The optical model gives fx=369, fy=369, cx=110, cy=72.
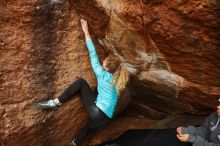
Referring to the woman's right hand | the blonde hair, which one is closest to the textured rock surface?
the woman's right hand

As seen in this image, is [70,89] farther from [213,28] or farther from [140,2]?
[213,28]

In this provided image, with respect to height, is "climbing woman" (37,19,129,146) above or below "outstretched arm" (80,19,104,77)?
below

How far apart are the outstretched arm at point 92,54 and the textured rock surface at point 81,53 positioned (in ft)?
0.31

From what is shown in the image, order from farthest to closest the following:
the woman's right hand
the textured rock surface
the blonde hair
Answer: the blonde hair < the woman's right hand < the textured rock surface

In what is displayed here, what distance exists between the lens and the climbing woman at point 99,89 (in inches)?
195

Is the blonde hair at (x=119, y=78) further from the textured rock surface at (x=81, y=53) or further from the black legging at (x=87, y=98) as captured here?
the black legging at (x=87, y=98)

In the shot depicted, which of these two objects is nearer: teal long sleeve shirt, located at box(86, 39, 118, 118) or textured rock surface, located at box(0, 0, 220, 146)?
textured rock surface, located at box(0, 0, 220, 146)

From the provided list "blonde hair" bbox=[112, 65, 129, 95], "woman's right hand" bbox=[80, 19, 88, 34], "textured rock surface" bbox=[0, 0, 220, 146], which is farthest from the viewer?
"blonde hair" bbox=[112, 65, 129, 95]

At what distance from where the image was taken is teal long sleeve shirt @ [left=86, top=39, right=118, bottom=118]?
16.3ft

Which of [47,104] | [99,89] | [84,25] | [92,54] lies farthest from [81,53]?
[47,104]

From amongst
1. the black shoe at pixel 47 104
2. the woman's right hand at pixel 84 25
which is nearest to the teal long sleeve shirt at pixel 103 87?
the woman's right hand at pixel 84 25

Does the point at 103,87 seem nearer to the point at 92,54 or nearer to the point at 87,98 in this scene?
the point at 87,98

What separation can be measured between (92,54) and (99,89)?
50cm

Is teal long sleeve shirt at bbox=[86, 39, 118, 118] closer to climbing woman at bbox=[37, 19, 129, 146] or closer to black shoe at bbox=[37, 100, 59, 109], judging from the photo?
climbing woman at bbox=[37, 19, 129, 146]
